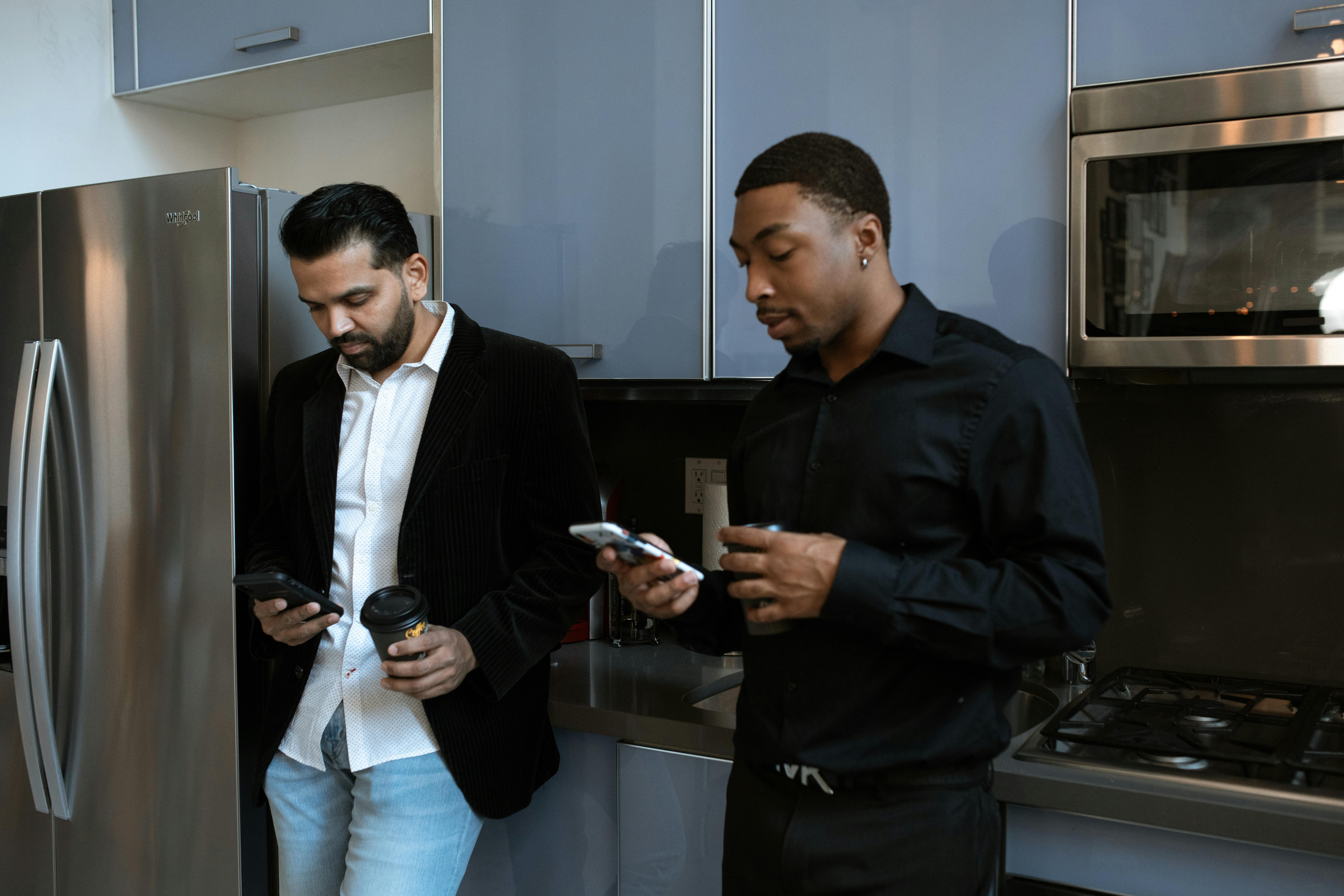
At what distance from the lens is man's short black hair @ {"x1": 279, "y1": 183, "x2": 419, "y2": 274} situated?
131 centimetres

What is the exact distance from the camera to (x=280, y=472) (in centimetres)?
146

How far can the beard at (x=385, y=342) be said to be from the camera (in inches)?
52.5

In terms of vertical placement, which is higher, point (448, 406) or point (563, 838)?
point (448, 406)

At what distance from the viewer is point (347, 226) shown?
1.31 m

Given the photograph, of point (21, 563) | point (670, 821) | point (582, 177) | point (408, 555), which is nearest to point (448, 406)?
point (408, 555)

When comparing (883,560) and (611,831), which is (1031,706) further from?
(883,560)

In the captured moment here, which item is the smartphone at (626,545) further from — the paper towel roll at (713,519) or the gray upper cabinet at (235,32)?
the gray upper cabinet at (235,32)

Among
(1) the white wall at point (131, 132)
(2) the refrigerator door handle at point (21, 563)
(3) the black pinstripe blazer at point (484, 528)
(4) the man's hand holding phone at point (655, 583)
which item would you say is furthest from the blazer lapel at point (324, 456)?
(1) the white wall at point (131, 132)

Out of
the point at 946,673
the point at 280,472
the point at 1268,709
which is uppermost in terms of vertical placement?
the point at 280,472

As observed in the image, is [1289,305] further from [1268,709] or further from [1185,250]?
[1268,709]

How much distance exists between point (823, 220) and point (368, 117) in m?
1.74

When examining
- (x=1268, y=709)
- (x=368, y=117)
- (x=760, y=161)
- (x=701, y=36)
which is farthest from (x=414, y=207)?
(x=1268, y=709)

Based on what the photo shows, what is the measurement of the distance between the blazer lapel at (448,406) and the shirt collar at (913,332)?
0.54 m

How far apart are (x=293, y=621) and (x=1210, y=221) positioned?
1306 mm
